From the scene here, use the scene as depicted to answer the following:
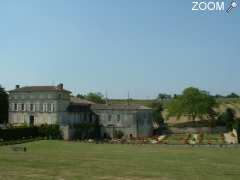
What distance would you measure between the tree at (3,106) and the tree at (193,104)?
3366cm

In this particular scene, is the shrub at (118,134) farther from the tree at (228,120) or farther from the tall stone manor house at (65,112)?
the tree at (228,120)

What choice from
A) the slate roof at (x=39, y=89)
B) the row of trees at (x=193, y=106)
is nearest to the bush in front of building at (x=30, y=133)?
the slate roof at (x=39, y=89)

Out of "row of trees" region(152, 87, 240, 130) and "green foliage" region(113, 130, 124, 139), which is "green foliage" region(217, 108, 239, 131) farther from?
"green foliage" region(113, 130, 124, 139)

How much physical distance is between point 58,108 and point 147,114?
15.0 meters

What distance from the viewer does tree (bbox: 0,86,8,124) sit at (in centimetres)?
7988

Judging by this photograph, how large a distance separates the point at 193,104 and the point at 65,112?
30.4 metres

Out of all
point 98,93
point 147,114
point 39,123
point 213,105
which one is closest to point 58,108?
point 39,123

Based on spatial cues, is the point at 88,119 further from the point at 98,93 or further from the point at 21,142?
the point at 98,93

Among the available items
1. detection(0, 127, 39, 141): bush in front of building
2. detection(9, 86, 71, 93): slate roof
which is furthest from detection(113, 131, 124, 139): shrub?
detection(0, 127, 39, 141): bush in front of building

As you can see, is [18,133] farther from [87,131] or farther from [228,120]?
[228,120]

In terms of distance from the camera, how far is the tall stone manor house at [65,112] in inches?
2958

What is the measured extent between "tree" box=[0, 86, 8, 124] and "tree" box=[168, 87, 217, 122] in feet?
110

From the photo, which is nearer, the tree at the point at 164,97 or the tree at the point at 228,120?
the tree at the point at 228,120

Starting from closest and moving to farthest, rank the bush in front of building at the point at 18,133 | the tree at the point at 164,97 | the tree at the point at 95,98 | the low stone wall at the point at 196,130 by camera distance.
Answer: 1. the bush in front of building at the point at 18,133
2. the low stone wall at the point at 196,130
3. the tree at the point at 95,98
4. the tree at the point at 164,97
